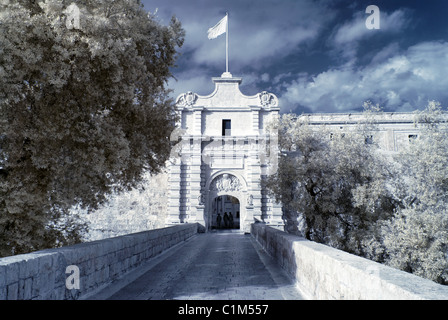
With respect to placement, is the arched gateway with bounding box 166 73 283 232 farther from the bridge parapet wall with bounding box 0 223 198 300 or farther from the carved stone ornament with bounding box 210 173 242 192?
the bridge parapet wall with bounding box 0 223 198 300

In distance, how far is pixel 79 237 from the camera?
1256 cm

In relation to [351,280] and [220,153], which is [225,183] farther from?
[351,280]

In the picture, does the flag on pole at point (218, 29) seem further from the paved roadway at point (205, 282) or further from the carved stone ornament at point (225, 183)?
the paved roadway at point (205, 282)

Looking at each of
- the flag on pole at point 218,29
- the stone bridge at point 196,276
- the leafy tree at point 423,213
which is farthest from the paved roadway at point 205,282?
the flag on pole at point 218,29

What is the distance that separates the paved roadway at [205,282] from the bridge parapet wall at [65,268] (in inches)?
11.5

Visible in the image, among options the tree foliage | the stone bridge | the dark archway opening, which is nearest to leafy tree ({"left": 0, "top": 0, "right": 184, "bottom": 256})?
the stone bridge

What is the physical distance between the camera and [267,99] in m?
28.7

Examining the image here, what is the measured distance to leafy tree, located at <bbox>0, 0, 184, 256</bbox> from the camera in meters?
7.84

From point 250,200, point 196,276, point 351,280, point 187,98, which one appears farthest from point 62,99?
point 187,98

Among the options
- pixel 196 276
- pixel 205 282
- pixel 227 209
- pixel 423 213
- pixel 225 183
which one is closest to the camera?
pixel 205 282

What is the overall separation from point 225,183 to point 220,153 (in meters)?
2.49

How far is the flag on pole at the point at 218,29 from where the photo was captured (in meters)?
26.5
